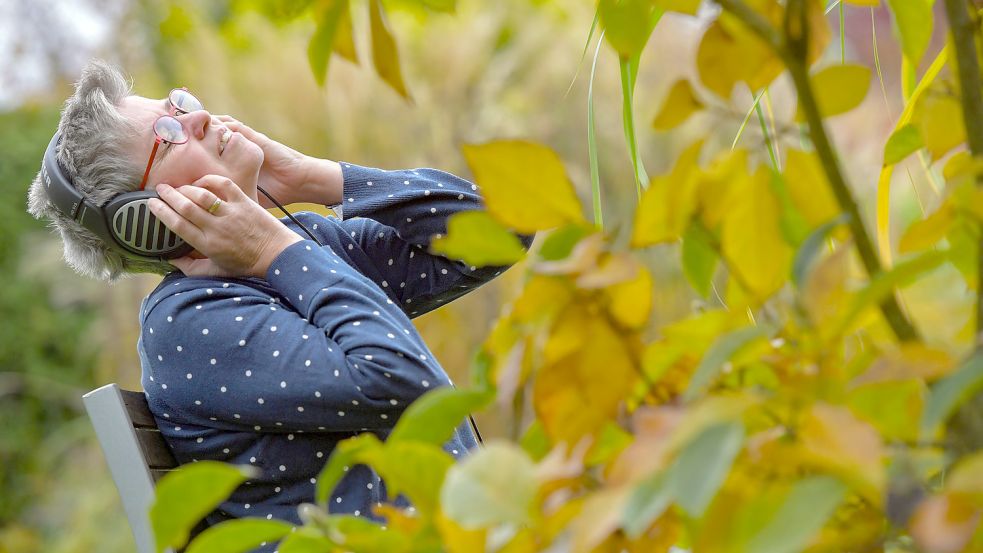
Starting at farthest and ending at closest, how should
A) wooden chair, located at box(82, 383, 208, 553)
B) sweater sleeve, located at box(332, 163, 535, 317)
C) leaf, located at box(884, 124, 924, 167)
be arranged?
sweater sleeve, located at box(332, 163, 535, 317)
wooden chair, located at box(82, 383, 208, 553)
leaf, located at box(884, 124, 924, 167)

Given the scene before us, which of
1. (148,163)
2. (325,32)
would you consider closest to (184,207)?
(148,163)

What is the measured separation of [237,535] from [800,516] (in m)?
0.25

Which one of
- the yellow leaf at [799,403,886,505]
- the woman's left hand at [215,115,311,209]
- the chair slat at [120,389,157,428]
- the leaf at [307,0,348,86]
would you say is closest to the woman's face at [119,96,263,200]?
the woman's left hand at [215,115,311,209]

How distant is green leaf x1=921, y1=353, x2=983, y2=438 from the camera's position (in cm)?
34

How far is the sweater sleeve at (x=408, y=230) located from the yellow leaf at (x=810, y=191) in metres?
1.33

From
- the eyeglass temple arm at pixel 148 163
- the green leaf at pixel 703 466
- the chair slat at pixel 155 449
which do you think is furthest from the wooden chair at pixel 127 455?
the green leaf at pixel 703 466

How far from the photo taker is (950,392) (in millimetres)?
346

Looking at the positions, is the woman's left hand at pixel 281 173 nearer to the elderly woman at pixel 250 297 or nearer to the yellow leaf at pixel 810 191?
the elderly woman at pixel 250 297

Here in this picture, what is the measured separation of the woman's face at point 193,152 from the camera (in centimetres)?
167

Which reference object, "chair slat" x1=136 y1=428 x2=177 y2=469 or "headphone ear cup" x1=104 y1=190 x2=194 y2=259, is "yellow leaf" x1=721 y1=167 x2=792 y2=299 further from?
"headphone ear cup" x1=104 y1=190 x2=194 y2=259

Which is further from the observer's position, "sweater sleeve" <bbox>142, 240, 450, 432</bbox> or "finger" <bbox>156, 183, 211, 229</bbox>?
"finger" <bbox>156, 183, 211, 229</bbox>

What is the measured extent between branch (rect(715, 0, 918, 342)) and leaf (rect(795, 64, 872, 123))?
21 mm

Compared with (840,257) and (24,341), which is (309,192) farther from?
(24,341)

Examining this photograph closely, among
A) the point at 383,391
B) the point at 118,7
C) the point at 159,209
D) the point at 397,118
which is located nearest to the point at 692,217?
the point at 383,391
